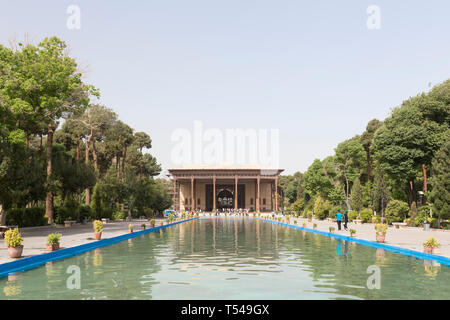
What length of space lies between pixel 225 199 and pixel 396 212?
5726 centimetres

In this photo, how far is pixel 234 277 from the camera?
34.8 ft

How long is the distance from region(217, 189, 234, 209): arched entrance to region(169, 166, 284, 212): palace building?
2.32 ft

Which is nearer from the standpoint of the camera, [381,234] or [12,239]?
[12,239]

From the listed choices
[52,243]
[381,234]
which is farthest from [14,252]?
[381,234]

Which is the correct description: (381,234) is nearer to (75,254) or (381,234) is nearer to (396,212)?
(75,254)

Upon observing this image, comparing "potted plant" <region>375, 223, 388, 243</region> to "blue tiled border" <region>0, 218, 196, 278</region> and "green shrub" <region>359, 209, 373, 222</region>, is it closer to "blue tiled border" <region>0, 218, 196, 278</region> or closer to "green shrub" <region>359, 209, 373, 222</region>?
"blue tiled border" <region>0, 218, 196, 278</region>

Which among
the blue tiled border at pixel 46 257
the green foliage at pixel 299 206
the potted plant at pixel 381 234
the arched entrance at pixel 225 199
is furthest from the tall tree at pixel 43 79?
the arched entrance at pixel 225 199

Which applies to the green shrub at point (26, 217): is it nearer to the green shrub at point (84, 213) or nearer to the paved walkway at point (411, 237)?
the green shrub at point (84, 213)

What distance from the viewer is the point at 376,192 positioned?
43656 mm
